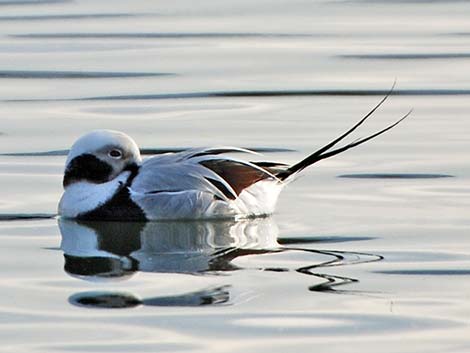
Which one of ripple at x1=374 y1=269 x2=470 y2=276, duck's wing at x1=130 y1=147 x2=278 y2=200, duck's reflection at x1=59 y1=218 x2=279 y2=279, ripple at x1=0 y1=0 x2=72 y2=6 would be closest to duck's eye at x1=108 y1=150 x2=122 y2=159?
duck's wing at x1=130 y1=147 x2=278 y2=200

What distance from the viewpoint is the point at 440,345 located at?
7180 mm

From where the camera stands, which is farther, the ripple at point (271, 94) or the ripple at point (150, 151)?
the ripple at point (271, 94)

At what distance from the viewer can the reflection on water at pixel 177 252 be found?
8070 mm

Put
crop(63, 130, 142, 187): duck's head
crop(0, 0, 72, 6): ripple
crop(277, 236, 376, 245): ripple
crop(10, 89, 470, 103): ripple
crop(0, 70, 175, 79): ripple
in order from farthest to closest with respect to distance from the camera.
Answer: crop(0, 0, 72, 6): ripple, crop(0, 70, 175, 79): ripple, crop(10, 89, 470, 103): ripple, crop(63, 130, 142, 187): duck's head, crop(277, 236, 376, 245): ripple

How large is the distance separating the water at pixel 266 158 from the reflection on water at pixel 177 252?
0.02m

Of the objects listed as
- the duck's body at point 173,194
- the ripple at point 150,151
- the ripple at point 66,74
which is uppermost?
the ripple at point 66,74

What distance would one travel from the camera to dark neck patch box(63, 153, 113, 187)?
33.7 feet

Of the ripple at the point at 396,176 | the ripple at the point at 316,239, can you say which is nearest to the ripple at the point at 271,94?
the ripple at the point at 396,176

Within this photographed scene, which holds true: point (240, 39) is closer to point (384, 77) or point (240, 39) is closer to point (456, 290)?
point (384, 77)

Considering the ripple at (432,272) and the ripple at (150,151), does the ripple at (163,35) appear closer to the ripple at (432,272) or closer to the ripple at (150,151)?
the ripple at (150,151)

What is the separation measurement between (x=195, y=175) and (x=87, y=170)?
589 millimetres

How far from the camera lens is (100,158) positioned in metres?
10.3

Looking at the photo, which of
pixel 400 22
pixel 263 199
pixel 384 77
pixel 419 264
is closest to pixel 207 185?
pixel 263 199

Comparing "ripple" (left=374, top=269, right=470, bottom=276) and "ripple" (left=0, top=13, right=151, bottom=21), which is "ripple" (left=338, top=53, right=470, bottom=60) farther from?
"ripple" (left=374, top=269, right=470, bottom=276)
